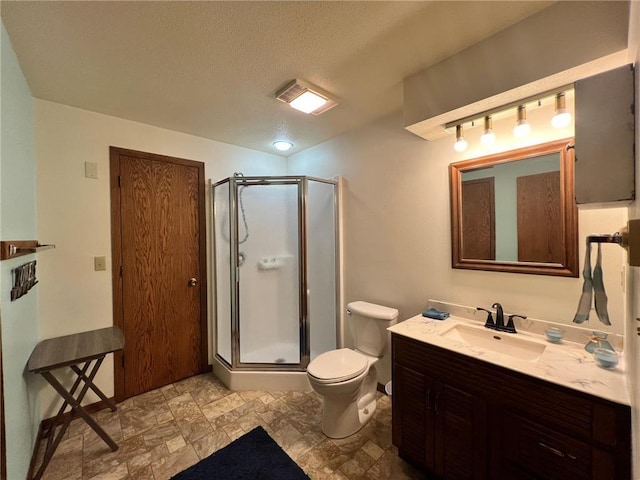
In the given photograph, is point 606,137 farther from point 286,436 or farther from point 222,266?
point 222,266

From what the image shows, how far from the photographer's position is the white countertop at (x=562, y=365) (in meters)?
1.02

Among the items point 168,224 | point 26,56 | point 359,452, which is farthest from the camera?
point 168,224

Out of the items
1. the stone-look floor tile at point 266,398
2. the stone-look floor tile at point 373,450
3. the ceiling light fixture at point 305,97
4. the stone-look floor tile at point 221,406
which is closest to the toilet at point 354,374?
the stone-look floor tile at point 373,450

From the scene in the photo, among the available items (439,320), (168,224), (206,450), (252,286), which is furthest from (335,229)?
(206,450)

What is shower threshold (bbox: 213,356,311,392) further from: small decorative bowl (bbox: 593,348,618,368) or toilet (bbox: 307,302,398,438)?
small decorative bowl (bbox: 593,348,618,368)

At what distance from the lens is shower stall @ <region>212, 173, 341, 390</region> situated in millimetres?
2473

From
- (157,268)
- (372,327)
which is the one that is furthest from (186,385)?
(372,327)

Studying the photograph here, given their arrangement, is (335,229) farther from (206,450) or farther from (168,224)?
(206,450)

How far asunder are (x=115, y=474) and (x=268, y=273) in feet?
5.70

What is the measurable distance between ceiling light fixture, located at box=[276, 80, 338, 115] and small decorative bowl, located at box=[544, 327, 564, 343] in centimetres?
197

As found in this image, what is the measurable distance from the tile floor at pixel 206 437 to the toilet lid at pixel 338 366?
46cm

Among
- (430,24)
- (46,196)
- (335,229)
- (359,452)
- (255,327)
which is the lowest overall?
(359,452)

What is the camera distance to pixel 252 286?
2719 millimetres

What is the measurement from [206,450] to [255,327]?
111cm
